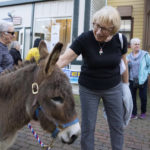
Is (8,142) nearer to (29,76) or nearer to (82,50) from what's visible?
(29,76)

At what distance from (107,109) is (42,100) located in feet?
3.86

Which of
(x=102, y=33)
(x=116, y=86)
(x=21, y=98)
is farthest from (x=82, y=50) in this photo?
(x=21, y=98)

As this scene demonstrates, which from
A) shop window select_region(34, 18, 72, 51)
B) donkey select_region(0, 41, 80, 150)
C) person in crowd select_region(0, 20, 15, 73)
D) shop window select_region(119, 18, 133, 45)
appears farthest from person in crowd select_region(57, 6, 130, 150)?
shop window select_region(119, 18, 133, 45)

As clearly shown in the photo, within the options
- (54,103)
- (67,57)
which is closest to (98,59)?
(67,57)

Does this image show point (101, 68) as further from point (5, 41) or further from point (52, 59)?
point (5, 41)

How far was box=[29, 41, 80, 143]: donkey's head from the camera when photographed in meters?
1.63

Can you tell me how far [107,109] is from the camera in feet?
8.25

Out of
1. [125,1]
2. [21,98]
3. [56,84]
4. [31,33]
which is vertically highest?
[125,1]

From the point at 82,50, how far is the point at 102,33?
0.35 m

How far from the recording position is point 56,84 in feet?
5.41

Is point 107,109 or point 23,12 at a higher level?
point 23,12

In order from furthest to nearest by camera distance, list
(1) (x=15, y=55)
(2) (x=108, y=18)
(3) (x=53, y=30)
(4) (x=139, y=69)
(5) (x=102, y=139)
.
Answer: (3) (x=53, y=30) → (4) (x=139, y=69) → (1) (x=15, y=55) → (5) (x=102, y=139) → (2) (x=108, y=18)

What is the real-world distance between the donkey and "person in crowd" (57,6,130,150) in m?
0.55

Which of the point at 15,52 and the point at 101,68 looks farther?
the point at 15,52
